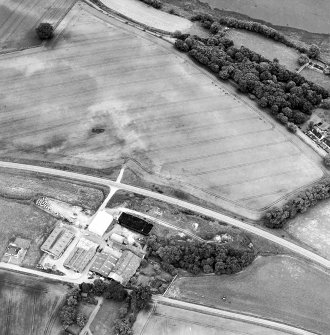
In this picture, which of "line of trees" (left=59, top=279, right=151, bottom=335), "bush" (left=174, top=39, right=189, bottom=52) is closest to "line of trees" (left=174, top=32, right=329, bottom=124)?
"bush" (left=174, top=39, right=189, bottom=52)

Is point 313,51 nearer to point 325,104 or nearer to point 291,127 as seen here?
point 325,104

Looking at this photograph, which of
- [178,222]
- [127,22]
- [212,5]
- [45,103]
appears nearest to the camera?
[178,222]

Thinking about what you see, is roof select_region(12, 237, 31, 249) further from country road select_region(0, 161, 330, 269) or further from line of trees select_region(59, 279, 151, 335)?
country road select_region(0, 161, 330, 269)

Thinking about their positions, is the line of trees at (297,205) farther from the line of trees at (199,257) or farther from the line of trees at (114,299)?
the line of trees at (114,299)

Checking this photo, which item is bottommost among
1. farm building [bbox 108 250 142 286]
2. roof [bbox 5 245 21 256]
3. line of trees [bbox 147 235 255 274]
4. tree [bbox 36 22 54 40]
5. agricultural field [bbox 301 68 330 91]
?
roof [bbox 5 245 21 256]

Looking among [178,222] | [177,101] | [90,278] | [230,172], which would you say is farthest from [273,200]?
[90,278]

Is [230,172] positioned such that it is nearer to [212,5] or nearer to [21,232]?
[21,232]

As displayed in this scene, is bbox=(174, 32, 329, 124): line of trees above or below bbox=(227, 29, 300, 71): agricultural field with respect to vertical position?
below

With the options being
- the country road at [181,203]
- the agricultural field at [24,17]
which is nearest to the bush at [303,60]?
the country road at [181,203]
